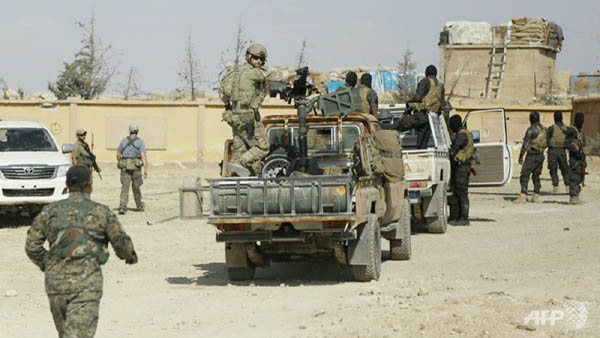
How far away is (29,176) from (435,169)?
704cm

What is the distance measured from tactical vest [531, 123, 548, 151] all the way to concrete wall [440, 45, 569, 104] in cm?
2294

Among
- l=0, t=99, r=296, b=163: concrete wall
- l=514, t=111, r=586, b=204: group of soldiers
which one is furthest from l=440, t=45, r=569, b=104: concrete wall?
l=514, t=111, r=586, b=204: group of soldiers

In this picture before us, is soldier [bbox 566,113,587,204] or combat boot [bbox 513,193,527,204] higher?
soldier [bbox 566,113,587,204]

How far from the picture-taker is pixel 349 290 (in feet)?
39.0

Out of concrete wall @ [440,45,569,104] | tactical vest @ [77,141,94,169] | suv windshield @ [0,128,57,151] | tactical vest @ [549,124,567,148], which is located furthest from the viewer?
concrete wall @ [440,45,569,104]

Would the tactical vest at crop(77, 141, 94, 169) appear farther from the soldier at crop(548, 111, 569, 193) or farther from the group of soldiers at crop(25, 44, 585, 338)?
the soldier at crop(548, 111, 569, 193)

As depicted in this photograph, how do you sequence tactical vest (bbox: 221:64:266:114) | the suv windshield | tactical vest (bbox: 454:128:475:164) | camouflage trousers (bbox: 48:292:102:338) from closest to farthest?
camouflage trousers (bbox: 48:292:102:338) → tactical vest (bbox: 221:64:266:114) → tactical vest (bbox: 454:128:475:164) → the suv windshield

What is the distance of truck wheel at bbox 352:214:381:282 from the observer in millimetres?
12266

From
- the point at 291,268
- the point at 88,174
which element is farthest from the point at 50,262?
the point at 291,268

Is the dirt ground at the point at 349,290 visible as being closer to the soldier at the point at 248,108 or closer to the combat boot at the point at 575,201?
the soldier at the point at 248,108

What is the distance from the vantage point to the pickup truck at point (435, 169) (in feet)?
56.3

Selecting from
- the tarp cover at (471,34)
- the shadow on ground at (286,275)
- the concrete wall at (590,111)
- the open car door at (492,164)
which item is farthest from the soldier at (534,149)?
the tarp cover at (471,34)

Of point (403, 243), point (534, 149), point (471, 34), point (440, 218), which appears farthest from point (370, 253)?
point (471, 34)

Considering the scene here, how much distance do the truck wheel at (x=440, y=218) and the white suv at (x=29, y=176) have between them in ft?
21.0
